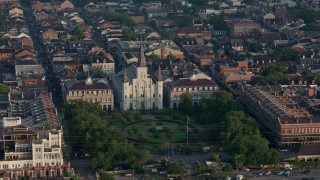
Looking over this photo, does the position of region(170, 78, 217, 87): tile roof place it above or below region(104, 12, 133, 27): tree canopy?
below

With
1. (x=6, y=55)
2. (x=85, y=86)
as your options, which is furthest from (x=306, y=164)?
(x=6, y=55)

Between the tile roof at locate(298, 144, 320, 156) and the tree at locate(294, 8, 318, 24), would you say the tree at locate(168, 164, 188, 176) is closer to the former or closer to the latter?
the tile roof at locate(298, 144, 320, 156)

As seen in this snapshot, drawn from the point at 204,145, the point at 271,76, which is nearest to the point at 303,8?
the point at 271,76

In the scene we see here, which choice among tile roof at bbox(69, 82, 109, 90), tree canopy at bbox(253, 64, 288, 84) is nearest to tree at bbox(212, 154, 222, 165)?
tile roof at bbox(69, 82, 109, 90)

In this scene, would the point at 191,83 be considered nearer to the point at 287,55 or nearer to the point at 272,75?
the point at 272,75

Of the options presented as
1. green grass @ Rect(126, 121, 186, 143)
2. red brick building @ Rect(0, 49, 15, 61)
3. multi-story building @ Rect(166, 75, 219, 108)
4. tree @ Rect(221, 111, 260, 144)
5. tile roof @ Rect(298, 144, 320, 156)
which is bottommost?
tile roof @ Rect(298, 144, 320, 156)

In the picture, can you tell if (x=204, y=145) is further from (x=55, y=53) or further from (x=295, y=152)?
(x=55, y=53)

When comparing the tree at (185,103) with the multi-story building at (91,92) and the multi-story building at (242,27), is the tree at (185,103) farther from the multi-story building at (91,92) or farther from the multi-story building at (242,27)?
the multi-story building at (242,27)
